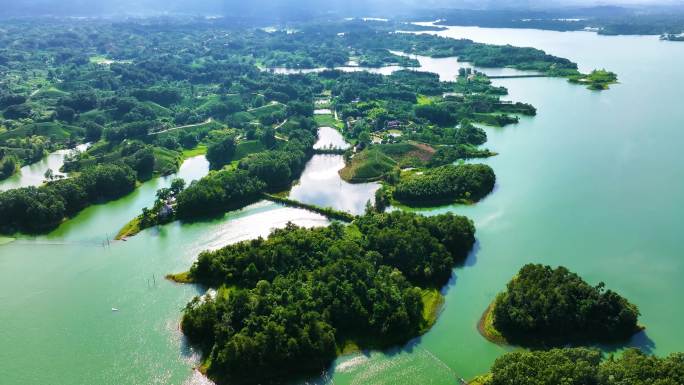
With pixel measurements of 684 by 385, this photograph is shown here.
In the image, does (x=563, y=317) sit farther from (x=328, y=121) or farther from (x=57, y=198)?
(x=328, y=121)

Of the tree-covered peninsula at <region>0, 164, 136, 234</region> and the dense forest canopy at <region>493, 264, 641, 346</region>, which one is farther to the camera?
the tree-covered peninsula at <region>0, 164, 136, 234</region>

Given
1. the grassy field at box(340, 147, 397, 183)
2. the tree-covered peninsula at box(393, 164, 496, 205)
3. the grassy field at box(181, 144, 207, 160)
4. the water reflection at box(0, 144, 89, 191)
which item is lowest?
the water reflection at box(0, 144, 89, 191)

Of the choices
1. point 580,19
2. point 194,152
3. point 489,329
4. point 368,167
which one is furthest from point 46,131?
point 580,19

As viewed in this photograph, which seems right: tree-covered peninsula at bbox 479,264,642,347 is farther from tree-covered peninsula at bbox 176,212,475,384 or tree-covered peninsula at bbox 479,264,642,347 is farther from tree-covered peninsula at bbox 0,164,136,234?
tree-covered peninsula at bbox 0,164,136,234

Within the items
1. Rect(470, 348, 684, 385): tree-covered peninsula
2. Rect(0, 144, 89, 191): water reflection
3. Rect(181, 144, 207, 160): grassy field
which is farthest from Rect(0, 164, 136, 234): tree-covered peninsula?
Rect(470, 348, 684, 385): tree-covered peninsula

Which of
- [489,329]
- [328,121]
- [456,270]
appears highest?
[489,329]

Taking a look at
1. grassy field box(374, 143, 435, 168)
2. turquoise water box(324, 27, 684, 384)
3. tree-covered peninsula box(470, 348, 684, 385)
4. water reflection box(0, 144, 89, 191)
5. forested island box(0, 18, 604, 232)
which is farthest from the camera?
grassy field box(374, 143, 435, 168)

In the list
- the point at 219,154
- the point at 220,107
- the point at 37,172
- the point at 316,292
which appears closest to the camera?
the point at 316,292

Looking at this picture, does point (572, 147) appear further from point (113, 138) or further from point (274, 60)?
point (274, 60)
